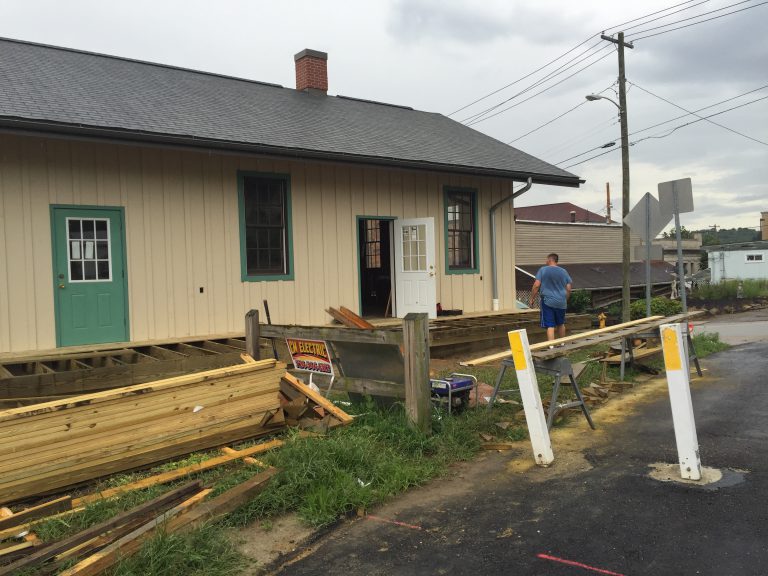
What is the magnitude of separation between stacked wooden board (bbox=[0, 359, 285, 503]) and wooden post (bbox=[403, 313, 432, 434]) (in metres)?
1.27

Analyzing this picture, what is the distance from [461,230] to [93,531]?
462 inches

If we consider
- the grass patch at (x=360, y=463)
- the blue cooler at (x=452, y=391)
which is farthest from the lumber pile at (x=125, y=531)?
the blue cooler at (x=452, y=391)

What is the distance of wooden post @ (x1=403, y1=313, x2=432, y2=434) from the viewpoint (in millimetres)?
5988

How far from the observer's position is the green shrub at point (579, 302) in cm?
2527

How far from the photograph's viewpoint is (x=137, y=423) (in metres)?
5.32

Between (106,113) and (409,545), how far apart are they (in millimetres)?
8241

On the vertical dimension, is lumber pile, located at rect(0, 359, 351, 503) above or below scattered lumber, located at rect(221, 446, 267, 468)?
above

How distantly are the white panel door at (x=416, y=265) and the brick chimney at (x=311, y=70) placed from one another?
5336 millimetres

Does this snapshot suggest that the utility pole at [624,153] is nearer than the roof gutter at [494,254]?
No

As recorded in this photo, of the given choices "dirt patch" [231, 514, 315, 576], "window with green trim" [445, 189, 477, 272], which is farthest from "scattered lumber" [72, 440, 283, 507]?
"window with green trim" [445, 189, 477, 272]

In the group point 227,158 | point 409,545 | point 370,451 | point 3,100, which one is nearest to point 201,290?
point 227,158

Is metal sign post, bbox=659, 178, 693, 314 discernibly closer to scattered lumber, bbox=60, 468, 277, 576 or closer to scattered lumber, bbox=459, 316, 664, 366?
scattered lumber, bbox=459, 316, 664, 366

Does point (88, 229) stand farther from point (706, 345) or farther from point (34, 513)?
point (706, 345)

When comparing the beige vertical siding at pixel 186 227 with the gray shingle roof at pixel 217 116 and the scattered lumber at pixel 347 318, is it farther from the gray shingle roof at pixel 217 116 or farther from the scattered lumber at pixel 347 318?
the gray shingle roof at pixel 217 116
